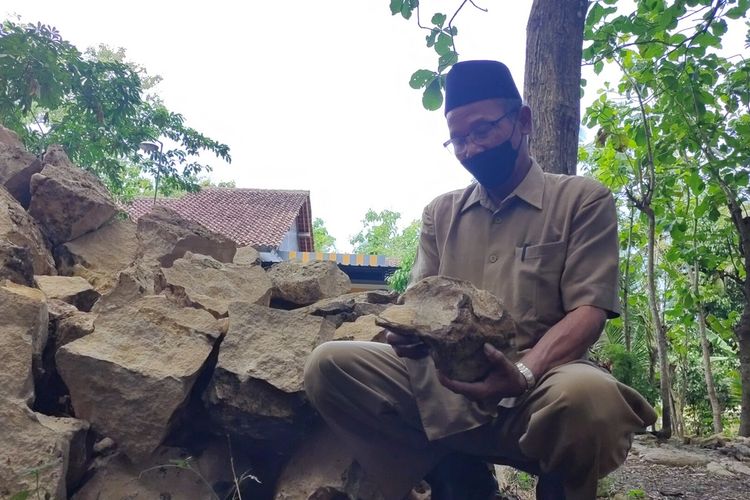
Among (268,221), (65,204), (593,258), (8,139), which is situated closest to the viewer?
(593,258)

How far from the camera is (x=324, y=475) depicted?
8.29 ft

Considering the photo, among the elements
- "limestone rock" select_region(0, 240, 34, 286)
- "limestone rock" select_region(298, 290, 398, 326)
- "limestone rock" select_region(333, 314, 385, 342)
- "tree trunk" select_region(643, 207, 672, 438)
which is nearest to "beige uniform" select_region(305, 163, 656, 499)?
"limestone rock" select_region(333, 314, 385, 342)

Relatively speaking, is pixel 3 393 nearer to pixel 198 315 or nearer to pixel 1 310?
pixel 1 310

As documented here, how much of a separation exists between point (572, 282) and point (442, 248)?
603 millimetres

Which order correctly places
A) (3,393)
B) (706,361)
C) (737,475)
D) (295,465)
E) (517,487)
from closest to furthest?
(3,393) < (295,465) < (517,487) < (737,475) < (706,361)

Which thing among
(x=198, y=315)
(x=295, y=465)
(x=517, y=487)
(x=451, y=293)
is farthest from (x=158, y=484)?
Result: (x=517, y=487)

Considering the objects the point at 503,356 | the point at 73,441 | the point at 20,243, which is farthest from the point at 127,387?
the point at 503,356

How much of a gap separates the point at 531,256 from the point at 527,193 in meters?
0.26

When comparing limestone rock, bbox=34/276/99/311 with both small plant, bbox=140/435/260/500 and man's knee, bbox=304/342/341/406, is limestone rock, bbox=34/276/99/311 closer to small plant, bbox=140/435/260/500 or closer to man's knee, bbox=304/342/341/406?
small plant, bbox=140/435/260/500

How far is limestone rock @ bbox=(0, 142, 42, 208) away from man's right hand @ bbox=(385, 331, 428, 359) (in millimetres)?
2733

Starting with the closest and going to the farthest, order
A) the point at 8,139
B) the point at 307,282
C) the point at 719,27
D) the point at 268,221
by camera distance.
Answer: the point at 307,282, the point at 8,139, the point at 719,27, the point at 268,221

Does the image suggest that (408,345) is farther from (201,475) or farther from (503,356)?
(201,475)

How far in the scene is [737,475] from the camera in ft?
15.2

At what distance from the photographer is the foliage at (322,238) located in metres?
29.2
